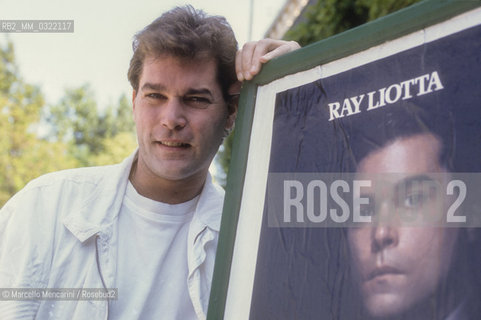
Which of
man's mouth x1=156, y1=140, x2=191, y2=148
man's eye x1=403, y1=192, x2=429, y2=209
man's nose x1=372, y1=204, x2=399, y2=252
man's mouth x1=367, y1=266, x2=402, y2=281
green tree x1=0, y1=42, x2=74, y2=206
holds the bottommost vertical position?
man's mouth x1=367, y1=266, x2=402, y2=281

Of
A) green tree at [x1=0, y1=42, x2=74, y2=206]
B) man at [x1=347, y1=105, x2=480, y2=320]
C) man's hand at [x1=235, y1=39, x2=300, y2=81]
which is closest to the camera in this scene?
man at [x1=347, y1=105, x2=480, y2=320]

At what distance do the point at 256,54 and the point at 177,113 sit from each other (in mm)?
385

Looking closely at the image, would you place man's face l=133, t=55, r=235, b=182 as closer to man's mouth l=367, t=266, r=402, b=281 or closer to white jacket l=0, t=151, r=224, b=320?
white jacket l=0, t=151, r=224, b=320

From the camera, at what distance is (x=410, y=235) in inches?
46.1

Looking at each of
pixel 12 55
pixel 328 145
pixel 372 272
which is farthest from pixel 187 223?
pixel 12 55

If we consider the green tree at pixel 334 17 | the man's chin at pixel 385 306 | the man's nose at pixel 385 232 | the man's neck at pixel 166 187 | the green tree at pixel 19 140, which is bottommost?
the man's chin at pixel 385 306

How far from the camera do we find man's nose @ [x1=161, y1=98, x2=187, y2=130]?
1858 millimetres

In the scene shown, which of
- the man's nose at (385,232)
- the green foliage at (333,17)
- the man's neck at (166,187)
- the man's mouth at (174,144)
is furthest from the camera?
the green foliage at (333,17)

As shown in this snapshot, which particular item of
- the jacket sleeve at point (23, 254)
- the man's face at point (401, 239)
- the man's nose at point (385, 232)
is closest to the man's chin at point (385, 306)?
the man's face at point (401, 239)

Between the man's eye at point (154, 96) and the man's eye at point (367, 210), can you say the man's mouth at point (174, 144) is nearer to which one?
the man's eye at point (154, 96)

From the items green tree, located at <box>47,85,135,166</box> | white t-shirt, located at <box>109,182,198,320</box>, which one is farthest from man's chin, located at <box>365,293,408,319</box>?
green tree, located at <box>47,85,135,166</box>

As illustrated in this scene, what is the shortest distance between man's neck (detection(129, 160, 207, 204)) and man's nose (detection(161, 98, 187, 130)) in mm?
375

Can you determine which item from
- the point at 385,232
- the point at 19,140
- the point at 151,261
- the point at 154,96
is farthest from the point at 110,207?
the point at 19,140

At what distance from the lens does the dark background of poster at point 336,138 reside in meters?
1.13
